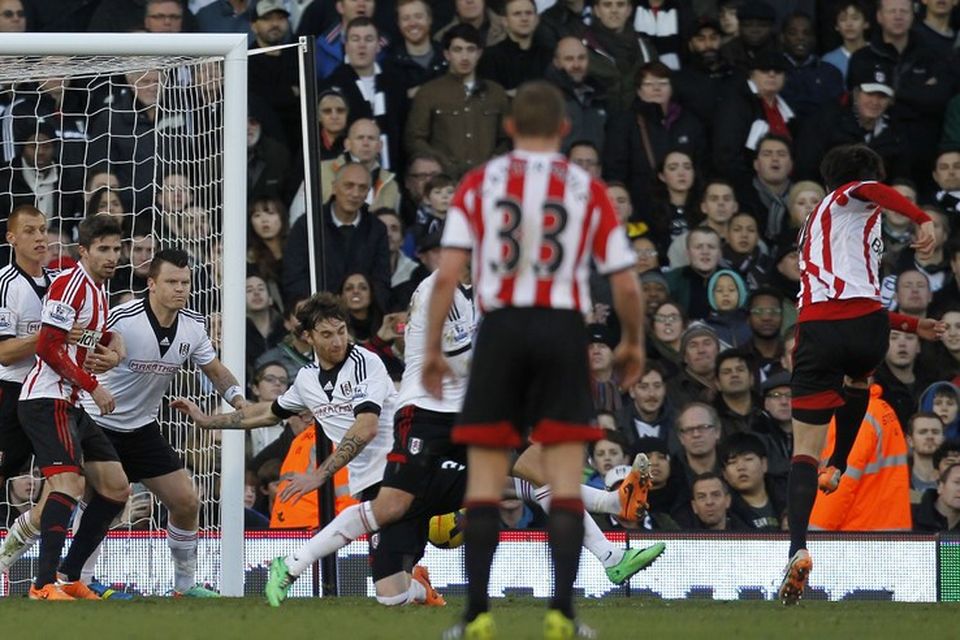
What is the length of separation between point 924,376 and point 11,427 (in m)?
7.24

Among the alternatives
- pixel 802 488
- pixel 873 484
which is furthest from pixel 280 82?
pixel 802 488

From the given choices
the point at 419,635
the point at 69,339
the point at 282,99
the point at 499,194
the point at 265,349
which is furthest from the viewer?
the point at 282,99

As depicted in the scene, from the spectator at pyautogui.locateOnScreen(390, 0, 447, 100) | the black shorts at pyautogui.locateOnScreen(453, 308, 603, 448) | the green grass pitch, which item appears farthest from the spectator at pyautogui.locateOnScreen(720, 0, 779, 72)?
the black shorts at pyautogui.locateOnScreen(453, 308, 603, 448)

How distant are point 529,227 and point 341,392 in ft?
14.4

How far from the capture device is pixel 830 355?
971 centimetres

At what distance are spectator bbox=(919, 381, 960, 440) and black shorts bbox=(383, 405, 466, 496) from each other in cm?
537

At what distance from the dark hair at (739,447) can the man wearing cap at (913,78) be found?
11.7 ft

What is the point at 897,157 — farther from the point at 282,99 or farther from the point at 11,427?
the point at 11,427

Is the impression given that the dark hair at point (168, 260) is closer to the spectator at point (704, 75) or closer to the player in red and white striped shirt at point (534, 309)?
the player in red and white striped shirt at point (534, 309)

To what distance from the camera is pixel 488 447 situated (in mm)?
6977

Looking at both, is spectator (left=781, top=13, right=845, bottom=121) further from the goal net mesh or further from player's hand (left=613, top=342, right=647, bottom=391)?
player's hand (left=613, top=342, right=647, bottom=391)

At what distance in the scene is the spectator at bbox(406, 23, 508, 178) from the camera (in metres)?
15.2

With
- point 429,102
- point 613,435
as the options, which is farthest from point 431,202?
point 613,435

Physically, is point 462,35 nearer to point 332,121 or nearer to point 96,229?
point 332,121
